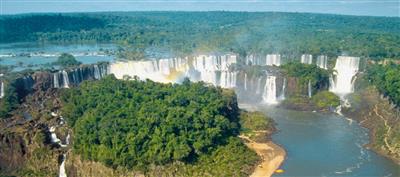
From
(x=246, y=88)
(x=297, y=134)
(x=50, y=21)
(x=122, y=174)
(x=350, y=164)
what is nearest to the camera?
(x=122, y=174)

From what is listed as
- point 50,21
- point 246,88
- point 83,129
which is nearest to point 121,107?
point 83,129

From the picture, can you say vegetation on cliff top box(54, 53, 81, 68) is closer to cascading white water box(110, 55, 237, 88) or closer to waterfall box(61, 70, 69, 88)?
cascading white water box(110, 55, 237, 88)

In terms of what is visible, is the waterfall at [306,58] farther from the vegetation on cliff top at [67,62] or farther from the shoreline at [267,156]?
the shoreline at [267,156]

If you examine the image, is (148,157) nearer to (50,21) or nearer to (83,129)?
(83,129)

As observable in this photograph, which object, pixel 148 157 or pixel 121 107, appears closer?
pixel 148 157

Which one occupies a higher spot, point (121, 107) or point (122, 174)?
point (121, 107)

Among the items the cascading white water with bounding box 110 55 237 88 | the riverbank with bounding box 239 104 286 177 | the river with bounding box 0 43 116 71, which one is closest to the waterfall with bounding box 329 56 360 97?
the cascading white water with bounding box 110 55 237 88

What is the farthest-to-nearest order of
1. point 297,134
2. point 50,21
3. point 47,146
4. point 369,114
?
point 50,21
point 369,114
point 297,134
point 47,146
